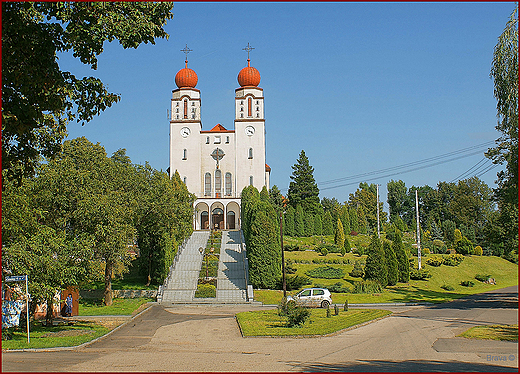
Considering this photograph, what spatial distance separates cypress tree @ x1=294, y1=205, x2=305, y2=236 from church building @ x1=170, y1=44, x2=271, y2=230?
6.89 meters

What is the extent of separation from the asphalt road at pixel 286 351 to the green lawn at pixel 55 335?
63 cm

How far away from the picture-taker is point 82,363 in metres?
11.5

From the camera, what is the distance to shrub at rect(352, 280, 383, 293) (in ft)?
108

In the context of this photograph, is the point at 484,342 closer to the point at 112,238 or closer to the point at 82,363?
the point at 82,363

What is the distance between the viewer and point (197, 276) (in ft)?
120

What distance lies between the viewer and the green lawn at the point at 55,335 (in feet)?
48.1

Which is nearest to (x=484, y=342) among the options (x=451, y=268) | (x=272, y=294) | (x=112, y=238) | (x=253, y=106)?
(x=112, y=238)

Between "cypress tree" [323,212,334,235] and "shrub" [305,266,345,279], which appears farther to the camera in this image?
"cypress tree" [323,212,334,235]

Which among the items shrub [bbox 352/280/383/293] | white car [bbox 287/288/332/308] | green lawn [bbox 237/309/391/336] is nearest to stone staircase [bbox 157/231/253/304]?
white car [bbox 287/288/332/308]

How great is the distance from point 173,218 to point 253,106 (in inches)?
1316

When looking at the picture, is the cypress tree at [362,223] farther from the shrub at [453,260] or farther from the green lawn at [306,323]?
the green lawn at [306,323]

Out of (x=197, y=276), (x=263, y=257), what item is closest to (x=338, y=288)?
(x=263, y=257)

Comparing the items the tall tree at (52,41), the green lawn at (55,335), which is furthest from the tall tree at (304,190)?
the tall tree at (52,41)

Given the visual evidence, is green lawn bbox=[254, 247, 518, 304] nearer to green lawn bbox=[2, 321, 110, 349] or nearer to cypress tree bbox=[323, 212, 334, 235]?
green lawn bbox=[2, 321, 110, 349]
